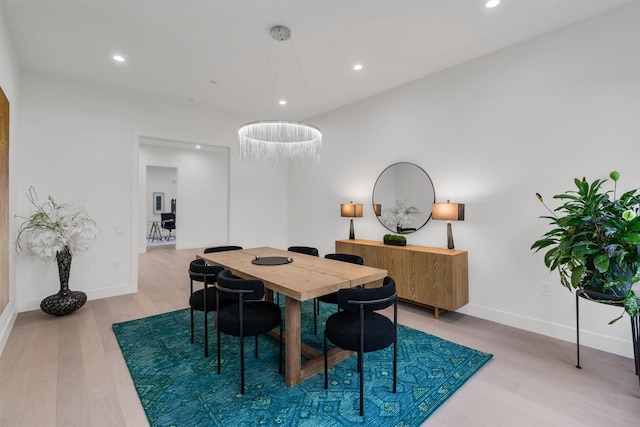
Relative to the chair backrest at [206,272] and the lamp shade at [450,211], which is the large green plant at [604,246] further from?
the chair backrest at [206,272]

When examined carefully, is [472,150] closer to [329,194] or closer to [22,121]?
[329,194]

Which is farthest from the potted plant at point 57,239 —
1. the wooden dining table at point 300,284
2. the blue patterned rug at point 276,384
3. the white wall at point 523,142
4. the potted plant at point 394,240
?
the white wall at point 523,142

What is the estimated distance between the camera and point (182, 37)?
309 cm

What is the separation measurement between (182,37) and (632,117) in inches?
173

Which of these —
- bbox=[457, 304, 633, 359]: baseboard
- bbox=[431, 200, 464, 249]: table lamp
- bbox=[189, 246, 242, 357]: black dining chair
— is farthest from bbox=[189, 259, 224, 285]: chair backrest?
bbox=[457, 304, 633, 359]: baseboard

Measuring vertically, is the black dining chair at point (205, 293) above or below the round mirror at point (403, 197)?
below

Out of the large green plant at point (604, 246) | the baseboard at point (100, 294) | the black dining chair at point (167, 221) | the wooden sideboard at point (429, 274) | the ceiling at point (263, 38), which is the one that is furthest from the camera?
the black dining chair at point (167, 221)

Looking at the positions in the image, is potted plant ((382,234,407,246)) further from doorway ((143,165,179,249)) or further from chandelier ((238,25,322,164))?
doorway ((143,165,179,249))

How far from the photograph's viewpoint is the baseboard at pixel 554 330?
268 cm

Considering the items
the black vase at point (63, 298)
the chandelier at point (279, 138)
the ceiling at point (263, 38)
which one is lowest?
the black vase at point (63, 298)

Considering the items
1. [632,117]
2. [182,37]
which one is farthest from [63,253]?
[632,117]

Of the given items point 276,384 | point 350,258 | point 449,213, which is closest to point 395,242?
point 449,213

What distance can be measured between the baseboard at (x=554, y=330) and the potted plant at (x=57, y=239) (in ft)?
16.2

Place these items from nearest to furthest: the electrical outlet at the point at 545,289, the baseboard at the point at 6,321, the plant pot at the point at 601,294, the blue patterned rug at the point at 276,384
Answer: the blue patterned rug at the point at 276,384
the plant pot at the point at 601,294
the baseboard at the point at 6,321
the electrical outlet at the point at 545,289
